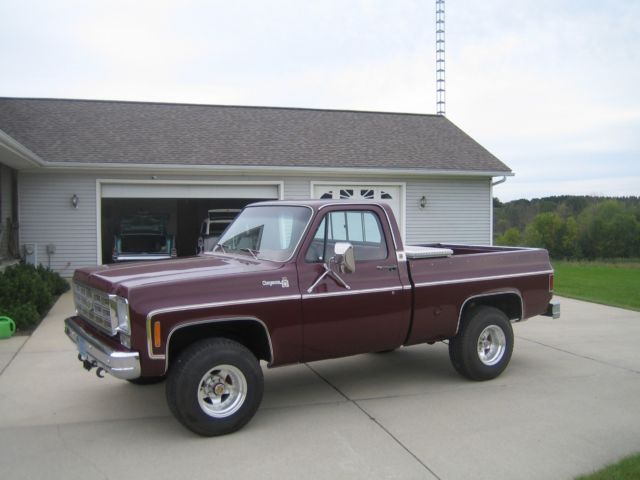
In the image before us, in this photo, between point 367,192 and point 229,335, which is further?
point 367,192

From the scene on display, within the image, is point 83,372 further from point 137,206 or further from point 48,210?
point 137,206

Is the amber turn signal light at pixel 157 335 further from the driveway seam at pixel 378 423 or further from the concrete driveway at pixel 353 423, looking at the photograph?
the driveway seam at pixel 378 423

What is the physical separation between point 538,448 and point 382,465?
1253 mm

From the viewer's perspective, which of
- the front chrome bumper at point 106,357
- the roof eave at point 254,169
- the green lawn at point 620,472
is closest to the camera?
the green lawn at point 620,472

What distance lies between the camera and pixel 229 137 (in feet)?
54.2

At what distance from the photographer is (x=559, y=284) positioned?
52.3ft

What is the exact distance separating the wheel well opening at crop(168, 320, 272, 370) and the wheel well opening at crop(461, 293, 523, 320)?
2303 mm

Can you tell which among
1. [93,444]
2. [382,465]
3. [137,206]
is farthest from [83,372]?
[137,206]

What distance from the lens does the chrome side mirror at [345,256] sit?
Result: 496 cm

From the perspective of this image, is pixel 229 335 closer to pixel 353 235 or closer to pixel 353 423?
pixel 353 423

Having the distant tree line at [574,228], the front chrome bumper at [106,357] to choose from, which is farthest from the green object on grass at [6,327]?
the distant tree line at [574,228]

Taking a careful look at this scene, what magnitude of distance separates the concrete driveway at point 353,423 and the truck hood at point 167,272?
48.7 inches

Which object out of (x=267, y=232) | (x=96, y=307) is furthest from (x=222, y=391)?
(x=267, y=232)

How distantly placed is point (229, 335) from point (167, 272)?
0.75 metres
